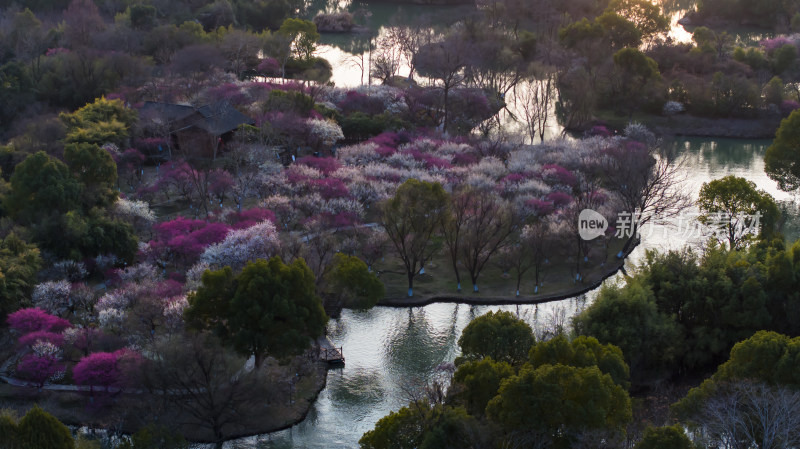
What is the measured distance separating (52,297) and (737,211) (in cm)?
2882

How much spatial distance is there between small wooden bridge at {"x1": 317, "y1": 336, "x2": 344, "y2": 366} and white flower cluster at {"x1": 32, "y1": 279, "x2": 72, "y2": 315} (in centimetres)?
973

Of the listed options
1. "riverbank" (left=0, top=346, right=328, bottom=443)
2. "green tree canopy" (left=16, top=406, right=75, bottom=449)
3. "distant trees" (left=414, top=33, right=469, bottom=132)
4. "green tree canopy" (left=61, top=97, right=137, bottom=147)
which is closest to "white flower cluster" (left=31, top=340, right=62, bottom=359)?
"riverbank" (left=0, top=346, right=328, bottom=443)

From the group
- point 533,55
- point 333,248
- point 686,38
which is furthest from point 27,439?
point 686,38

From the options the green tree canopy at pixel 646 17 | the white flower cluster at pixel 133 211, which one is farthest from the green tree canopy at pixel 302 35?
the white flower cluster at pixel 133 211

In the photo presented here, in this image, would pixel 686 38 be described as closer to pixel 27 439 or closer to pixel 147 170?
pixel 147 170

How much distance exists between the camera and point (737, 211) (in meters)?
38.6

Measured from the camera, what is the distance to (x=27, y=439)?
22.4 m

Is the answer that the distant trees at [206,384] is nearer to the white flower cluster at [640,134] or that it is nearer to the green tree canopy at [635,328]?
the green tree canopy at [635,328]

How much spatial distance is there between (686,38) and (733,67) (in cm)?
1808

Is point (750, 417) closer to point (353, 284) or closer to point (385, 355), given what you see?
point (385, 355)

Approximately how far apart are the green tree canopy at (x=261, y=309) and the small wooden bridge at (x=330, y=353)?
270 cm

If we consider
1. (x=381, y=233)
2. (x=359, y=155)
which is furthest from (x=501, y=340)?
(x=359, y=155)

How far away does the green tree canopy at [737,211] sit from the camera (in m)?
38.2

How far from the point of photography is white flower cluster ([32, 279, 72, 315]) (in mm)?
32438
